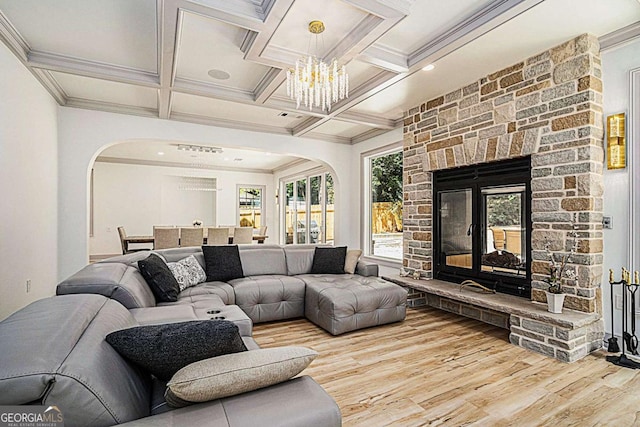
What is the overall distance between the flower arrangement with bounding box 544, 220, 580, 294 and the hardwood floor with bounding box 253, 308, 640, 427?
0.63m

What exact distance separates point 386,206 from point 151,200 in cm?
694

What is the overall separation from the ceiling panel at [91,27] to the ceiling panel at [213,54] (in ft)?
0.94

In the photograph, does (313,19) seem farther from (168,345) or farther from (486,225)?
(486,225)

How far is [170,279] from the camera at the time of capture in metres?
3.22

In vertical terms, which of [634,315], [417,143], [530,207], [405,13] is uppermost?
[405,13]

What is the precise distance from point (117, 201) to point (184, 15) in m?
7.78

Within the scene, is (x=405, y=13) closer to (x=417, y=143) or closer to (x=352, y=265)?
(x=417, y=143)

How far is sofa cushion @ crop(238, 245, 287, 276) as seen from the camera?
4383 millimetres

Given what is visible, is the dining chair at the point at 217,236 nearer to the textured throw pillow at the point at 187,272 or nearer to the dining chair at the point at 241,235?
the dining chair at the point at 241,235

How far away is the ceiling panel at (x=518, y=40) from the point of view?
2.55 m

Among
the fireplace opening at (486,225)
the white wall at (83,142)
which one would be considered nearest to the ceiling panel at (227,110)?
the white wall at (83,142)

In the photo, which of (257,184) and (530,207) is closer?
(530,207)

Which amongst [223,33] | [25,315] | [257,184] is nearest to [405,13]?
[223,33]

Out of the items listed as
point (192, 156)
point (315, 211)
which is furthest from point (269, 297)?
point (192, 156)
